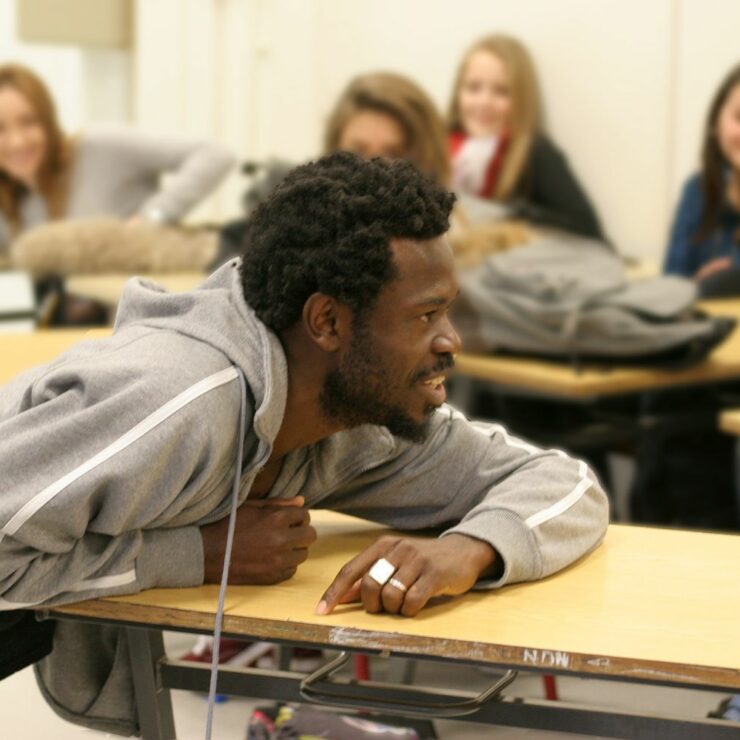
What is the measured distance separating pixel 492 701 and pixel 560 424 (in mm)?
1977

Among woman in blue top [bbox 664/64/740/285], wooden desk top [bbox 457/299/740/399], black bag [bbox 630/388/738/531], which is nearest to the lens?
wooden desk top [bbox 457/299/740/399]

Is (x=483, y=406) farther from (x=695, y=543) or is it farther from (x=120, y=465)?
(x=120, y=465)

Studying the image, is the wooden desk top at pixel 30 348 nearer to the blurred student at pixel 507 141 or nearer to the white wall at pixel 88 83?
the blurred student at pixel 507 141

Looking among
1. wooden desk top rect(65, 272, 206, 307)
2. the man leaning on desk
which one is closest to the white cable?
the man leaning on desk

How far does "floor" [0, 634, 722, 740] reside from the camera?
2.59 meters

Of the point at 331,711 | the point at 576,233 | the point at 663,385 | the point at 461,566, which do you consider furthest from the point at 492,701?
the point at 576,233

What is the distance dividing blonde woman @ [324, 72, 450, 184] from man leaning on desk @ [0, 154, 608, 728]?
97.1 inches

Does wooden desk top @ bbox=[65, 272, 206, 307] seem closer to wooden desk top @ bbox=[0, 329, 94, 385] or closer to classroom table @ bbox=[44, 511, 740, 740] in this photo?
wooden desk top @ bbox=[0, 329, 94, 385]

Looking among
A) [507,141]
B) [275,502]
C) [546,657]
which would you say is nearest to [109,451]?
[275,502]

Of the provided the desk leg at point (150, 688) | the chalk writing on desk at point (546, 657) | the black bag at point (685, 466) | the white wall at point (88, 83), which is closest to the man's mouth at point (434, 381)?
the chalk writing on desk at point (546, 657)

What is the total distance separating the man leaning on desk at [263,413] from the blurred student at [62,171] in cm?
324

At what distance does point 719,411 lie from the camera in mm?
3496

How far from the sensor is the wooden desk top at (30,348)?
278 cm

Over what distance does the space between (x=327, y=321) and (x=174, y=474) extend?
0.24m
